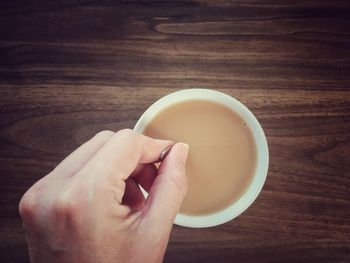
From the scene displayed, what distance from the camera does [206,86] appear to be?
905 mm

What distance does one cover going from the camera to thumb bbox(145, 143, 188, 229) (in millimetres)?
617

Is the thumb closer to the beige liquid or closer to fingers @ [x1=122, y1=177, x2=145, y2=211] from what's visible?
fingers @ [x1=122, y1=177, x2=145, y2=211]

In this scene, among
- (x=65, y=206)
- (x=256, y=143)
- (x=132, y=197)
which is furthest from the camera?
(x=256, y=143)

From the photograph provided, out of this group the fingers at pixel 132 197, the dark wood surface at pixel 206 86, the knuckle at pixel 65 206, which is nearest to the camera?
the knuckle at pixel 65 206

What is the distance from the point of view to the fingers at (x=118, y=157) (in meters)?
0.60

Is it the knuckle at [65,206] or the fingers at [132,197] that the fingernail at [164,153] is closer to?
the fingers at [132,197]

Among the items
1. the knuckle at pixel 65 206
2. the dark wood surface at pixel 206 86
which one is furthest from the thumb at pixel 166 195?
the dark wood surface at pixel 206 86

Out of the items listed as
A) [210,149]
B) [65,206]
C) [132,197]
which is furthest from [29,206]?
[210,149]

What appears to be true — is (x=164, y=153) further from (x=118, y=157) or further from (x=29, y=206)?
(x=29, y=206)

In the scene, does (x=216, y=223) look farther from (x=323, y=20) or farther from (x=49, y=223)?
(x=323, y=20)

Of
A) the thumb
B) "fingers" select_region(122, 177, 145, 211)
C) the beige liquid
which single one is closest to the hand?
the thumb

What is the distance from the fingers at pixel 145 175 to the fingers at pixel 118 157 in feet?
0.38

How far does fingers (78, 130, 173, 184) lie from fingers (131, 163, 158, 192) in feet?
0.38

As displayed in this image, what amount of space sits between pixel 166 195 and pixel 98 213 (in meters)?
0.12
